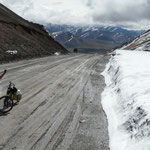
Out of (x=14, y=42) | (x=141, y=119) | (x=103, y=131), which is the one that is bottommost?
(x=103, y=131)

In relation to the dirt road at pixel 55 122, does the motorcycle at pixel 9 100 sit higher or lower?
higher

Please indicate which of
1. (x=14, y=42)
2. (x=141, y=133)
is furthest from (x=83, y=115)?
(x=14, y=42)

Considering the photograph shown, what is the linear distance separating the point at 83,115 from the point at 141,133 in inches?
126

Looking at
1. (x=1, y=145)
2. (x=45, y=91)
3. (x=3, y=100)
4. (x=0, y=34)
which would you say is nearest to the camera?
(x=1, y=145)

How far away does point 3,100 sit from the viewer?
10.2m

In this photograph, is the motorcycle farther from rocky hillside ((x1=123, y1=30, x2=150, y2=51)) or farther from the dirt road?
rocky hillside ((x1=123, y1=30, x2=150, y2=51))

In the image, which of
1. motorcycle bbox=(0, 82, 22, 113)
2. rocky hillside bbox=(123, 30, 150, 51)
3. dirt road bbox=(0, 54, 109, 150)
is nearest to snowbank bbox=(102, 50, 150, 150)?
dirt road bbox=(0, 54, 109, 150)

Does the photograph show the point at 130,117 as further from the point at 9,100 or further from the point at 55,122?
the point at 9,100

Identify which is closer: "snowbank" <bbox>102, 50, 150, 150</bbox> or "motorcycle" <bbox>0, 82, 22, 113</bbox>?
"snowbank" <bbox>102, 50, 150, 150</bbox>

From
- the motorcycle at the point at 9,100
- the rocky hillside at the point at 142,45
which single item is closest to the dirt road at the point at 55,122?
the motorcycle at the point at 9,100

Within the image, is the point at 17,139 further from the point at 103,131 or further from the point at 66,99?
the point at 66,99

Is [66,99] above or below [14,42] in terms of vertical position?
below

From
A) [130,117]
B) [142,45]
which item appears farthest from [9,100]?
[142,45]

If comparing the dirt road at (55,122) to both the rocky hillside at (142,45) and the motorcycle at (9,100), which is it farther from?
the rocky hillside at (142,45)
